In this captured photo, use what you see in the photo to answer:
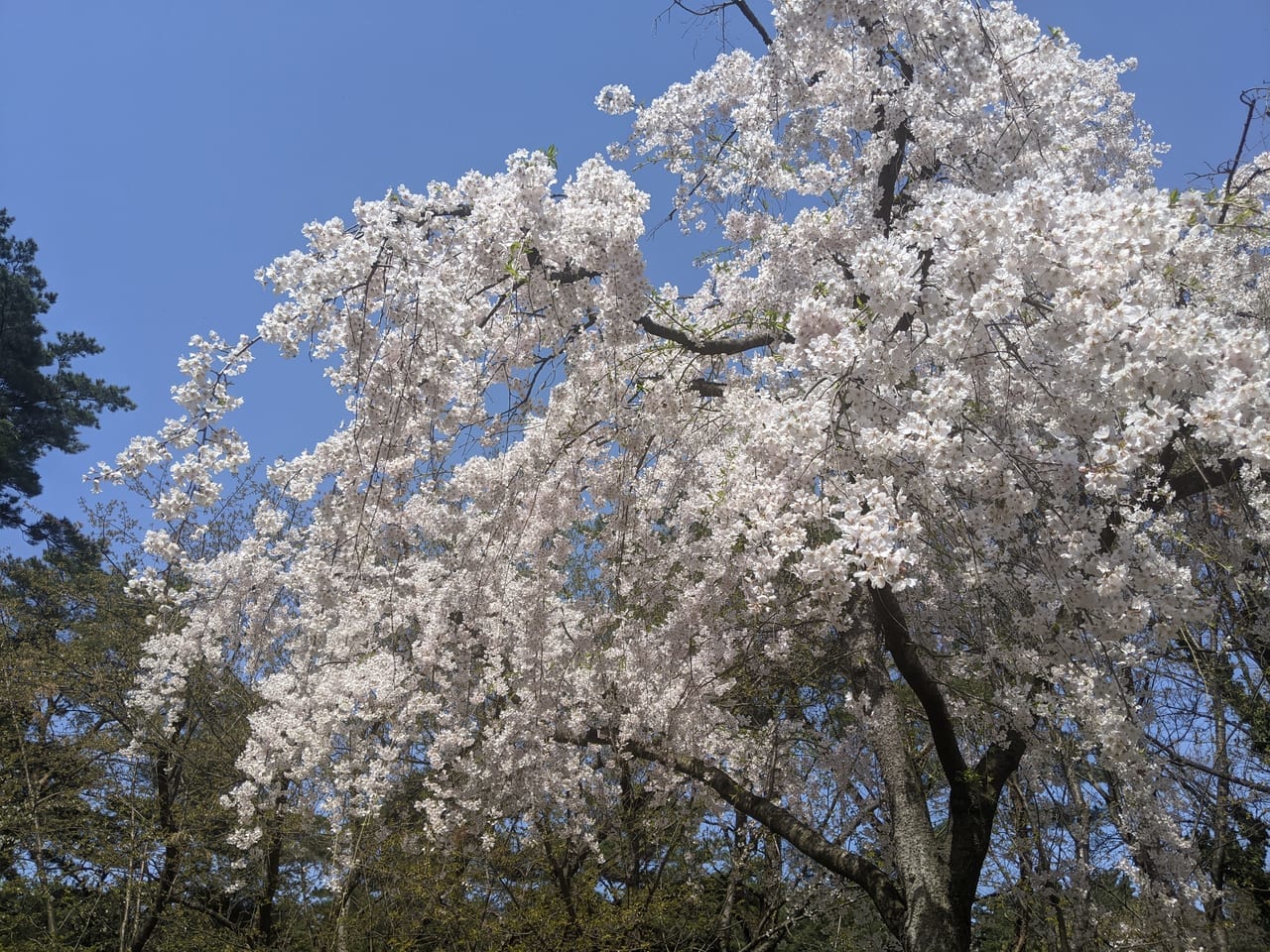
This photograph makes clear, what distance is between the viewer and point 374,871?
746 centimetres

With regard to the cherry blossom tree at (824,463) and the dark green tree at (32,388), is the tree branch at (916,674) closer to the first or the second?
the cherry blossom tree at (824,463)

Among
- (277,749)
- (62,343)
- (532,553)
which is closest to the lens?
(532,553)

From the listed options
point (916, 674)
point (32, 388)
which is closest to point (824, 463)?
point (916, 674)

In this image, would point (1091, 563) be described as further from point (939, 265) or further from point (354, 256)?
point (354, 256)

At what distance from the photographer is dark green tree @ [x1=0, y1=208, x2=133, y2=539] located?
16.8 m

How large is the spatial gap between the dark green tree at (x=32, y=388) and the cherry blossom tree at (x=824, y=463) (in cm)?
1136

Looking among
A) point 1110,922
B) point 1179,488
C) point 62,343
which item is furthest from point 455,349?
point 62,343

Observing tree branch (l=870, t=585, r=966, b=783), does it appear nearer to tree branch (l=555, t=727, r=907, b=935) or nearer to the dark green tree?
tree branch (l=555, t=727, r=907, b=935)

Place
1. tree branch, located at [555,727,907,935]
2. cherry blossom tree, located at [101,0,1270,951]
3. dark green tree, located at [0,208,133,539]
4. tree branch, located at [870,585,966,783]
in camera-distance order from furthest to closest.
Result: dark green tree, located at [0,208,133,539]
tree branch, located at [555,727,907,935]
tree branch, located at [870,585,966,783]
cherry blossom tree, located at [101,0,1270,951]

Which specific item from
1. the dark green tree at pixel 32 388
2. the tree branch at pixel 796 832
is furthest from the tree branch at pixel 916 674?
the dark green tree at pixel 32 388

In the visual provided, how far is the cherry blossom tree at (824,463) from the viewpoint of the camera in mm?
3131

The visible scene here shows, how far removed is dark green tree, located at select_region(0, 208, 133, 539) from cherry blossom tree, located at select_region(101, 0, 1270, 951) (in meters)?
11.4

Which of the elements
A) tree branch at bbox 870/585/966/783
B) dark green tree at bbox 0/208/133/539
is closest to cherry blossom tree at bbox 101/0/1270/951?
tree branch at bbox 870/585/966/783

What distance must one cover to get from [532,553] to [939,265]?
3918 mm
